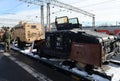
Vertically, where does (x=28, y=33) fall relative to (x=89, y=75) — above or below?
above

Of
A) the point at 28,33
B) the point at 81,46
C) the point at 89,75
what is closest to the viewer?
the point at 89,75

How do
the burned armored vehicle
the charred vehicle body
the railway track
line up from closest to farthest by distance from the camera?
the railway track
the charred vehicle body
the burned armored vehicle

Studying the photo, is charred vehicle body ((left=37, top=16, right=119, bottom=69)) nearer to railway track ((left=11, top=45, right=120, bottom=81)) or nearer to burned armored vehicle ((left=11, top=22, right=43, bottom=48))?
railway track ((left=11, top=45, right=120, bottom=81))

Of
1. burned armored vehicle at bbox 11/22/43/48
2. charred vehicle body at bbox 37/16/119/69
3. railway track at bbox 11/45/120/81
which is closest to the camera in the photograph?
railway track at bbox 11/45/120/81

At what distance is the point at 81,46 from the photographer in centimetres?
854

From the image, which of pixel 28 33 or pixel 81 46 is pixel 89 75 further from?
pixel 28 33

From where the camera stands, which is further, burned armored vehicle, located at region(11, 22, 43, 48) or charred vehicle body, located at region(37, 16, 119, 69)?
burned armored vehicle, located at region(11, 22, 43, 48)

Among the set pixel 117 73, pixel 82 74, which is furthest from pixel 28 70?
pixel 117 73

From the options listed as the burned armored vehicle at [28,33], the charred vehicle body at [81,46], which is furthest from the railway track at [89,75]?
the burned armored vehicle at [28,33]

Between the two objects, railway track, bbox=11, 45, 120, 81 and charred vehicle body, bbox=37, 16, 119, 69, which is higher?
charred vehicle body, bbox=37, 16, 119, 69

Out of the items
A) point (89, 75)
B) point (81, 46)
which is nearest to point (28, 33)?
point (81, 46)

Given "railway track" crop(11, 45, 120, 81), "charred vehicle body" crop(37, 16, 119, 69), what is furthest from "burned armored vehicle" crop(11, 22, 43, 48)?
"charred vehicle body" crop(37, 16, 119, 69)

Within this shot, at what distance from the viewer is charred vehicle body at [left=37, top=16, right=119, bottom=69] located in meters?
8.03

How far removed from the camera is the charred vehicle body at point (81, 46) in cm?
803
